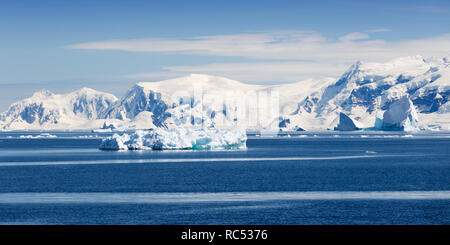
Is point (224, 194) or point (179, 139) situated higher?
point (179, 139)

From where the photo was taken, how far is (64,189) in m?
51.9

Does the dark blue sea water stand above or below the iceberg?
below

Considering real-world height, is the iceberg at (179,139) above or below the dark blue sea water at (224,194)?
above

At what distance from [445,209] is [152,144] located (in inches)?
3252

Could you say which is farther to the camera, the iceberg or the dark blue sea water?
the iceberg

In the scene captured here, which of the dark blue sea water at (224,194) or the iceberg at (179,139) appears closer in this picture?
the dark blue sea water at (224,194)

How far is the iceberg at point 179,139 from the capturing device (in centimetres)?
11312

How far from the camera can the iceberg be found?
113 metres

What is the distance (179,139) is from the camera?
11538 centimetres

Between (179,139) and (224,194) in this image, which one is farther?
(179,139)
